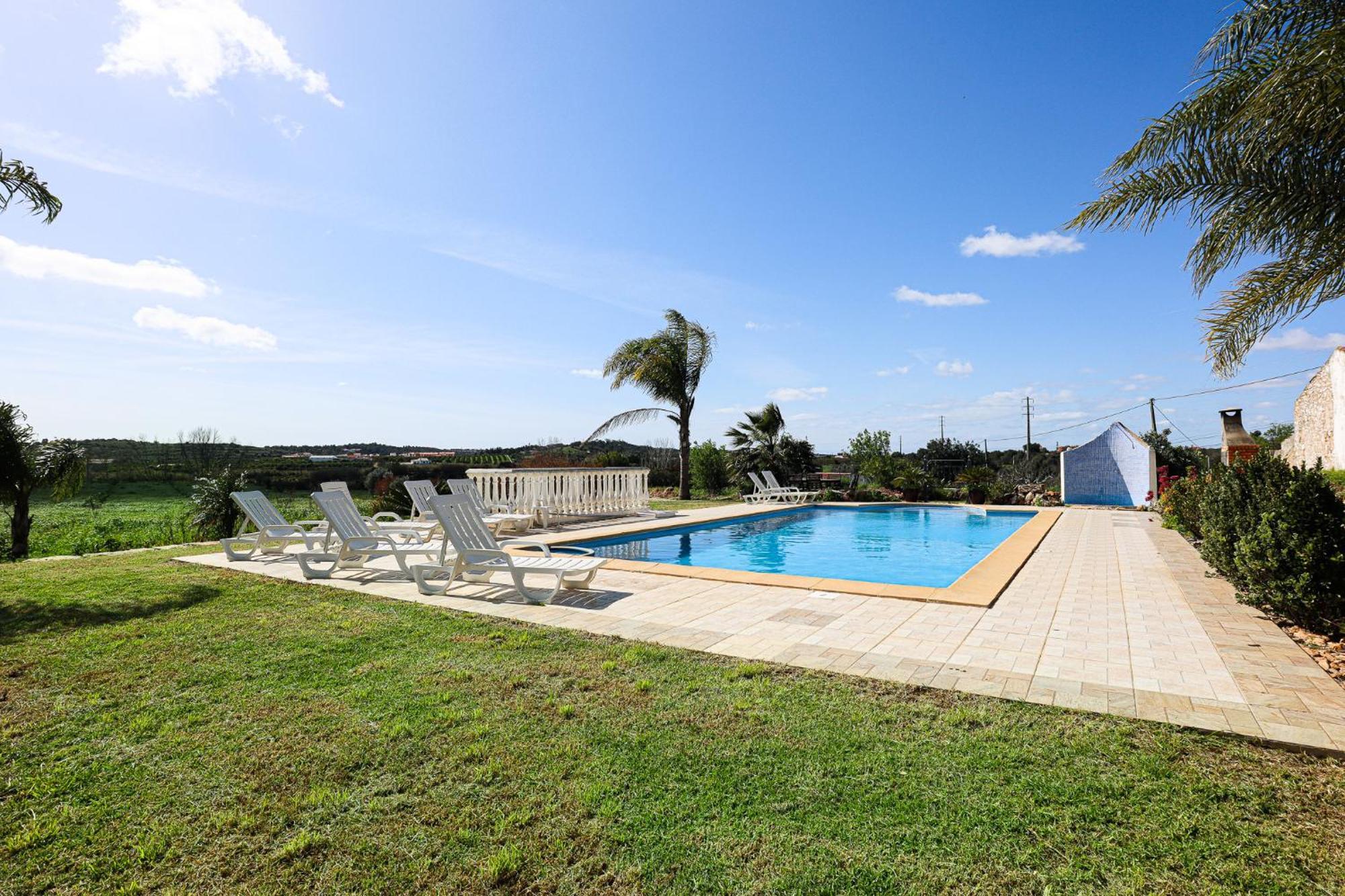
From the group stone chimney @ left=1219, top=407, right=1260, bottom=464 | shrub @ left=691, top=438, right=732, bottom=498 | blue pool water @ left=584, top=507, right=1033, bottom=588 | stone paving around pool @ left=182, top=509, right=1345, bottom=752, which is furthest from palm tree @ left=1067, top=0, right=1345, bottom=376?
stone chimney @ left=1219, top=407, right=1260, bottom=464

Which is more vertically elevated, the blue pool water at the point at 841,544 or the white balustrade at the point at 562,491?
the white balustrade at the point at 562,491

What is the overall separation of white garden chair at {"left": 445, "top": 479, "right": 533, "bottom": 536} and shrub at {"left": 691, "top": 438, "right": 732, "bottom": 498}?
11791 millimetres

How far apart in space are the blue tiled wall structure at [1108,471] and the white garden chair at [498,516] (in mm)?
19491

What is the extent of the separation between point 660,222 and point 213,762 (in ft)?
50.8

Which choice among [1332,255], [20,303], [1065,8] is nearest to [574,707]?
[1332,255]

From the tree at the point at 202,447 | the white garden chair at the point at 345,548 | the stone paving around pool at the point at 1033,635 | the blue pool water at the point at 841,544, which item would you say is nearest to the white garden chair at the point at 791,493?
the blue pool water at the point at 841,544

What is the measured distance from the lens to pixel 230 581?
7.20m

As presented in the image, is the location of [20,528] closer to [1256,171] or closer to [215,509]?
[215,509]

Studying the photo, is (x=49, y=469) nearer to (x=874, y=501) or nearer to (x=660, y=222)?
(x=660, y=222)

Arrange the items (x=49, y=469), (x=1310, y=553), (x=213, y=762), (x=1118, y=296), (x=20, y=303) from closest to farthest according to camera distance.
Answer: (x=213, y=762), (x=1310, y=553), (x=20, y=303), (x=49, y=469), (x=1118, y=296)

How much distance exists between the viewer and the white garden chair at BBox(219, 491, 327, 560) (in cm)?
866

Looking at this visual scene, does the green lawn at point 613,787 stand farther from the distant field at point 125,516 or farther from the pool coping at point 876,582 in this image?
the distant field at point 125,516

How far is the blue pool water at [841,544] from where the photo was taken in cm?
1019

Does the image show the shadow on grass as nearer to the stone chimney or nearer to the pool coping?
the pool coping
